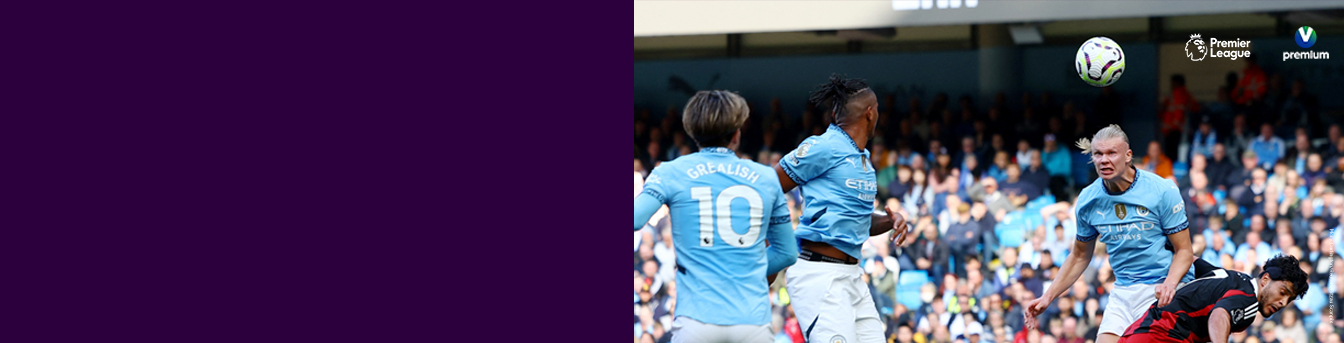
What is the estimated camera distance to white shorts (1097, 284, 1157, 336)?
256 inches

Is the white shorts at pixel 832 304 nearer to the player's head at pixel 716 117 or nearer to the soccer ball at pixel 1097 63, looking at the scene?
the player's head at pixel 716 117

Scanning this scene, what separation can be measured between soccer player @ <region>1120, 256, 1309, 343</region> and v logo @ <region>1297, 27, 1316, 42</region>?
5563mm

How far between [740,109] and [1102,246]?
711cm

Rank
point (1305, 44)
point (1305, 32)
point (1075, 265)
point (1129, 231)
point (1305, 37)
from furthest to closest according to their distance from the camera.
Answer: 1. point (1305, 44)
2. point (1305, 37)
3. point (1305, 32)
4. point (1075, 265)
5. point (1129, 231)

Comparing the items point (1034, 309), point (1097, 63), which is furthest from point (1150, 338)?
point (1097, 63)

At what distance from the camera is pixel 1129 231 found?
257 inches

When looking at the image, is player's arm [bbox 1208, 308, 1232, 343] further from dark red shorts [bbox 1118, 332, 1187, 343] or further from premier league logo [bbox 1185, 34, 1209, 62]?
premier league logo [bbox 1185, 34, 1209, 62]

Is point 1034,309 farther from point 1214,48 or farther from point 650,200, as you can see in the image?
point 1214,48

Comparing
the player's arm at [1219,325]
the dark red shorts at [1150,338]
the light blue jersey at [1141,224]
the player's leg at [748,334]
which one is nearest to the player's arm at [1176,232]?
the light blue jersey at [1141,224]

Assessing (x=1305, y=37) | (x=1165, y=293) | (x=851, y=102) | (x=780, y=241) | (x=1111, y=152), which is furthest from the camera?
(x=1305, y=37)


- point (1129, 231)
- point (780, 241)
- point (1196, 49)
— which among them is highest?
point (1196, 49)

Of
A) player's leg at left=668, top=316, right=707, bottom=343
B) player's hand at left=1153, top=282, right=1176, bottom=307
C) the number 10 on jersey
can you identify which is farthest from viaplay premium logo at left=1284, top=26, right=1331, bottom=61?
player's leg at left=668, top=316, right=707, bottom=343

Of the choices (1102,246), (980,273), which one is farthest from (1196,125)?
(980,273)

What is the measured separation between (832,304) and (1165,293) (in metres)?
1.74
